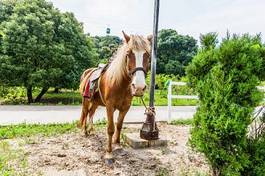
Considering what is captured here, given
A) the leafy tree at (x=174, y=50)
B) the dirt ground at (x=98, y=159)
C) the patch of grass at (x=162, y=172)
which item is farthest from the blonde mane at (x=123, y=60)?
the leafy tree at (x=174, y=50)

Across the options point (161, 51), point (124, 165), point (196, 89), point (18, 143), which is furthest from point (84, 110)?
point (161, 51)

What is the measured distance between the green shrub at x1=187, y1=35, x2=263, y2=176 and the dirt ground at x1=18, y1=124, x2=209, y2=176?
1.11 meters

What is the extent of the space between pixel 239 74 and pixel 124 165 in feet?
6.98

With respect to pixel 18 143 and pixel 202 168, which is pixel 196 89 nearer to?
pixel 202 168

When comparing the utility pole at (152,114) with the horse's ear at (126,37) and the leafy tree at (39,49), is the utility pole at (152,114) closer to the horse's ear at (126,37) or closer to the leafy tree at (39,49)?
the horse's ear at (126,37)

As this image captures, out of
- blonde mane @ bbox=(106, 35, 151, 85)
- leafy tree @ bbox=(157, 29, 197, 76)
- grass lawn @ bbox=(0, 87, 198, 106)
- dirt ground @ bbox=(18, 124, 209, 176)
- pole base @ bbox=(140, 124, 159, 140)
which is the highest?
leafy tree @ bbox=(157, 29, 197, 76)

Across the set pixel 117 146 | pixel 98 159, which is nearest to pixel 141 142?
pixel 117 146

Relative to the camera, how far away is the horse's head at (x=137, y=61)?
3.56 metres

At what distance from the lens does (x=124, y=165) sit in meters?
4.09

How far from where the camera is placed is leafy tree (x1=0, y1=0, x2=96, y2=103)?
11.2 m

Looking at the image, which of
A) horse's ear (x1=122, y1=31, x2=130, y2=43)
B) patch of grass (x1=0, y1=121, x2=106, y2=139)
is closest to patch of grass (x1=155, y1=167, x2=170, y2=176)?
horse's ear (x1=122, y1=31, x2=130, y2=43)

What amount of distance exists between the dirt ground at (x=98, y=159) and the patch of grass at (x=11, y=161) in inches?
3.8

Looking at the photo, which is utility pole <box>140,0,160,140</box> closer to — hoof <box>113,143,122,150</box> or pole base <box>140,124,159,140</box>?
pole base <box>140,124,159,140</box>

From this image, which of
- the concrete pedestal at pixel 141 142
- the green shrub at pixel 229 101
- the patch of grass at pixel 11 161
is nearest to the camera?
the green shrub at pixel 229 101
